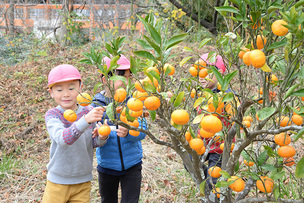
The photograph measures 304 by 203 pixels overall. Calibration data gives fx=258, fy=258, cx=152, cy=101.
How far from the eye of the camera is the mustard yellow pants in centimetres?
185

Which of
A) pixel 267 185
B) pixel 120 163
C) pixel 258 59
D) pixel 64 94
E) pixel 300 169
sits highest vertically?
pixel 258 59

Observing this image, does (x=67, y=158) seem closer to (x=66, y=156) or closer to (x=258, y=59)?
(x=66, y=156)

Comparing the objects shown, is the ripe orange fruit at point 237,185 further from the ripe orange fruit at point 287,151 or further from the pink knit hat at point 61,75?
the pink knit hat at point 61,75

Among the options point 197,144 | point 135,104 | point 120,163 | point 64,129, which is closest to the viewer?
point 135,104

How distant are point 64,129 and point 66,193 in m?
0.51

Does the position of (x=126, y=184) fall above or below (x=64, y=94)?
below

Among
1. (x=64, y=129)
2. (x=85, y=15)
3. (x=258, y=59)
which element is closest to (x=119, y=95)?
(x=258, y=59)

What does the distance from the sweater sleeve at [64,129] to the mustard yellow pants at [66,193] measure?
15.9 inches

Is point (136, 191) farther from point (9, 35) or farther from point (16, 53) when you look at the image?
point (9, 35)

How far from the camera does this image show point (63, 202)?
73.5 inches

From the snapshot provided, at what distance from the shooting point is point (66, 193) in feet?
6.15

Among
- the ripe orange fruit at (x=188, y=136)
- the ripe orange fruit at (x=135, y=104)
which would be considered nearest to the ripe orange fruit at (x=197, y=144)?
the ripe orange fruit at (x=188, y=136)

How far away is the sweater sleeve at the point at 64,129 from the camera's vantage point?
161cm

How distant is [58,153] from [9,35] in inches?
309
